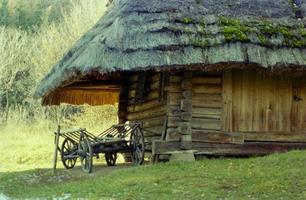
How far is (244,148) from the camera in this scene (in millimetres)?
14773

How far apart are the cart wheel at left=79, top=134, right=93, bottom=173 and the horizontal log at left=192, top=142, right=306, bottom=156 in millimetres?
2092

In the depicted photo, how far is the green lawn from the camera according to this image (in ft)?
31.4

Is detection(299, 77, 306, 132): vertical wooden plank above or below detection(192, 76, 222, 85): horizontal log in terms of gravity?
below

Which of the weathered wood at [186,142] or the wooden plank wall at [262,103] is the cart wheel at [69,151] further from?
the wooden plank wall at [262,103]

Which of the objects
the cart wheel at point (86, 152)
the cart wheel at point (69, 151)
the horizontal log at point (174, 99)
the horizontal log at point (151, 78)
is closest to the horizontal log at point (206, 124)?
the horizontal log at point (174, 99)

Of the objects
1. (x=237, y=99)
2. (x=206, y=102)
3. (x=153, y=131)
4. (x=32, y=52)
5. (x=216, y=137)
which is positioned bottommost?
(x=216, y=137)

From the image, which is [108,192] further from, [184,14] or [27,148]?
[27,148]

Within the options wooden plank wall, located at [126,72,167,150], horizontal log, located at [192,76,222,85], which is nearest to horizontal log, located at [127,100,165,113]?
wooden plank wall, located at [126,72,167,150]

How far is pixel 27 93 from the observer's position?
38812 millimetres

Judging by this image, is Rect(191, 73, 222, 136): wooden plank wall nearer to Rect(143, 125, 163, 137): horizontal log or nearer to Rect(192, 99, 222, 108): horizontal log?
Rect(192, 99, 222, 108): horizontal log

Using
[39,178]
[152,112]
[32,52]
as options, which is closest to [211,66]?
[152,112]

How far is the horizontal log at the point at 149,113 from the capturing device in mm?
15041

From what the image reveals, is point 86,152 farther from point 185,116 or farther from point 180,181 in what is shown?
point 180,181

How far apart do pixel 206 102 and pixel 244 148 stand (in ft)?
4.93
